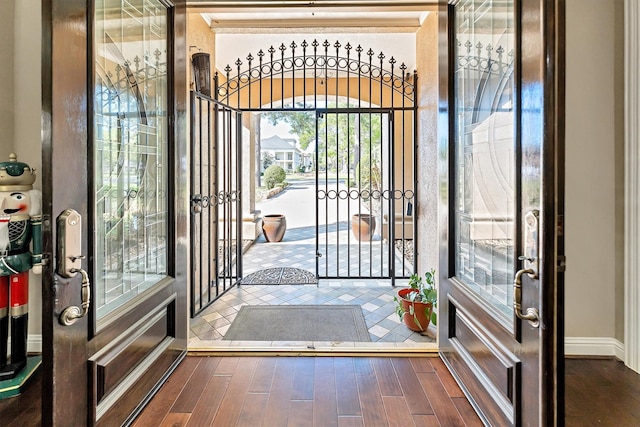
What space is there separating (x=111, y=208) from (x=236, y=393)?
1078mm

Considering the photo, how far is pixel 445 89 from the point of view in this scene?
2076 millimetres

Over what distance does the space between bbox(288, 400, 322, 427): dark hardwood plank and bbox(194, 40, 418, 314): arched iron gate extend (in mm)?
2331

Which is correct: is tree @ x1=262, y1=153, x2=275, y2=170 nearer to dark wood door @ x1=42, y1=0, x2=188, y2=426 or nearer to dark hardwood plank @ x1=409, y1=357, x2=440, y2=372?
dark wood door @ x1=42, y1=0, x2=188, y2=426

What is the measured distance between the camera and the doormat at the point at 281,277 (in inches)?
161

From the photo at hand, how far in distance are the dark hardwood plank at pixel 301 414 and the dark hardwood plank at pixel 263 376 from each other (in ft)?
0.66

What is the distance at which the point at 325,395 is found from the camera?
1.87 metres

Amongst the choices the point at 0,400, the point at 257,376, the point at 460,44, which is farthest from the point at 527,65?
the point at 0,400

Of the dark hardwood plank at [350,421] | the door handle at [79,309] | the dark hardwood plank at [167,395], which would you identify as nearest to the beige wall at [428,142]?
the dark hardwood plank at [350,421]

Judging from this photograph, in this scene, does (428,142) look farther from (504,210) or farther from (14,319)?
(14,319)

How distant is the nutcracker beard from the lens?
189 centimetres

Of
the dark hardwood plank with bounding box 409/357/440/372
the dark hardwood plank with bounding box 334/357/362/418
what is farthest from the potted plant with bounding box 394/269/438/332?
the dark hardwood plank with bounding box 334/357/362/418

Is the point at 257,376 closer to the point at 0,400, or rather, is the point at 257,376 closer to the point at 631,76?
the point at 0,400

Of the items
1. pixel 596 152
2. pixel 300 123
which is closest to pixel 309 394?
pixel 596 152

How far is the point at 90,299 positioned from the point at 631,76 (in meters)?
2.86
